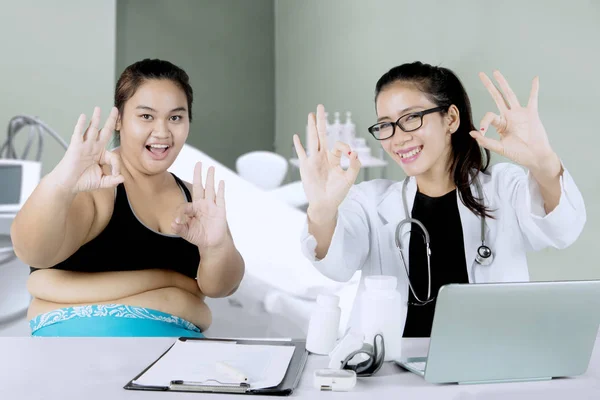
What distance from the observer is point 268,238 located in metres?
1.89

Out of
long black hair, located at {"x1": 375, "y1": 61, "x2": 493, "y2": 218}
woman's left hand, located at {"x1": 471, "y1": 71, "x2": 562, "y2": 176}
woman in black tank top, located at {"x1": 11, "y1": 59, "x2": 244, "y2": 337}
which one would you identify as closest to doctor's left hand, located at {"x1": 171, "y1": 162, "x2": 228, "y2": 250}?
woman in black tank top, located at {"x1": 11, "y1": 59, "x2": 244, "y2": 337}

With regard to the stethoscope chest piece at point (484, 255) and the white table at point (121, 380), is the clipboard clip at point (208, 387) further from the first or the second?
the stethoscope chest piece at point (484, 255)

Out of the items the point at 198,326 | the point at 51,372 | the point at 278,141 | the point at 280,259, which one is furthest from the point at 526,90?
the point at 278,141

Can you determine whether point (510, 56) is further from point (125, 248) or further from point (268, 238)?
point (125, 248)

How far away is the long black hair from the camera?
4.53ft

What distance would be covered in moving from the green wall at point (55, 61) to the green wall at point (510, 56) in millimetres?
1197

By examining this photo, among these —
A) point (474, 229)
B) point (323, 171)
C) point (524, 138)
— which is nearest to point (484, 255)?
point (474, 229)

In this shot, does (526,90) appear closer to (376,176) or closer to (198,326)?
(376,176)

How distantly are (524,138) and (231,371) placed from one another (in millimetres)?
730

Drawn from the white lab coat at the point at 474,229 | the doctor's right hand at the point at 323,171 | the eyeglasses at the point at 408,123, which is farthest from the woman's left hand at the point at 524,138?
the doctor's right hand at the point at 323,171

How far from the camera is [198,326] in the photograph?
1448mm

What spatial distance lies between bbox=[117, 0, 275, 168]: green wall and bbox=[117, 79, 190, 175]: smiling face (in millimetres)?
2543

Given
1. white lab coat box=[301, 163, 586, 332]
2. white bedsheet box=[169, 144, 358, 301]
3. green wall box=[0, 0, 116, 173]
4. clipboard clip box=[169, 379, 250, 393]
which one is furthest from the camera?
green wall box=[0, 0, 116, 173]

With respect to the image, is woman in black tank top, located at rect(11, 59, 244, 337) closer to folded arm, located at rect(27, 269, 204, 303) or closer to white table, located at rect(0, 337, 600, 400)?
folded arm, located at rect(27, 269, 204, 303)
